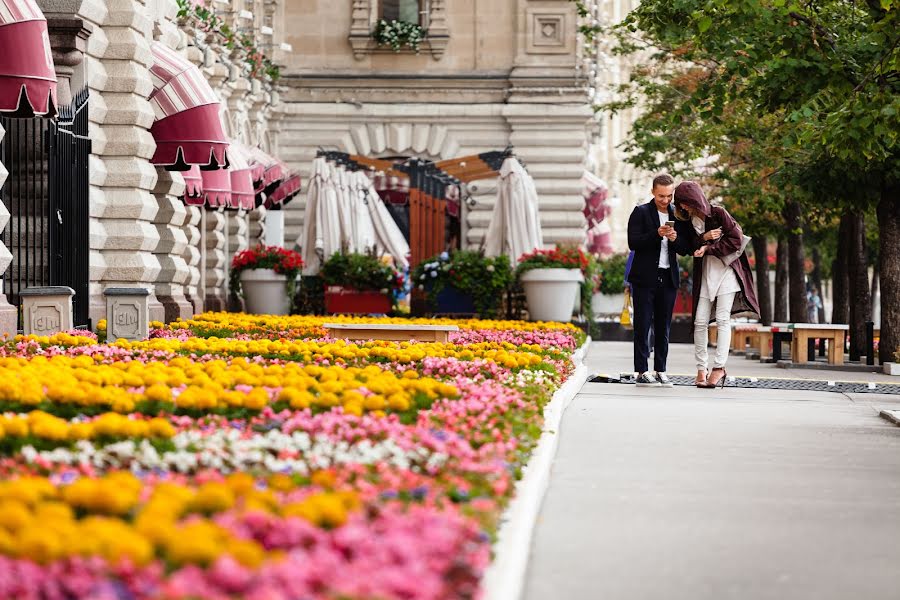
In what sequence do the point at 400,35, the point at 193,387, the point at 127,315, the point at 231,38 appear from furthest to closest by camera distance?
the point at 400,35 → the point at 231,38 → the point at 127,315 → the point at 193,387

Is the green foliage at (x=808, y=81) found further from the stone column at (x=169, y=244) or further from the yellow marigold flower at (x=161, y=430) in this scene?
the yellow marigold flower at (x=161, y=430)

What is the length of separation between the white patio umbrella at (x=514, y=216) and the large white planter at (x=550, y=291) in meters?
2.41

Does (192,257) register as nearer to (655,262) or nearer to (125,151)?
(125,151)

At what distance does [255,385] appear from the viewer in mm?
9172

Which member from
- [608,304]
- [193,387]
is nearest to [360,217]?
[608,304]

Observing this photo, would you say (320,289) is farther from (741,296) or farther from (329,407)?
(329,407)

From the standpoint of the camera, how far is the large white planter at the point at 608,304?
49250 millimetres

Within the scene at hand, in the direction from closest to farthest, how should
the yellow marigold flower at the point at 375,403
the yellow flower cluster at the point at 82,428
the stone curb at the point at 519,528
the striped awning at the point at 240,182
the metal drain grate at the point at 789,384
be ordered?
the stone curb at the point at 519,528 → the yellow flower cluster at the point at 82,428 → the yellow marigold flower at the point at 375,403 → the metal drain grate at the point at 789,384 → the striped awning at the point at 240,182

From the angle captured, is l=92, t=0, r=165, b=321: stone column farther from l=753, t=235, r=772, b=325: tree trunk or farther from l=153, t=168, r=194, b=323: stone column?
l=753, t=235, r=772, b=325: tree trunk

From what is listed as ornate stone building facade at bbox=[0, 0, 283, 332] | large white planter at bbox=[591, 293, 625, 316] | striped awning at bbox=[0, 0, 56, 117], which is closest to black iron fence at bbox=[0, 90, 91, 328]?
ornate stone building facade at bbox=[0, 0, 283, 332]

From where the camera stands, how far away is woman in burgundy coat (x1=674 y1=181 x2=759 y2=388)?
47.8 feet

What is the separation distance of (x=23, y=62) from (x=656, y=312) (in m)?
6.61

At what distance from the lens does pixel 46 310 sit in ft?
51.4

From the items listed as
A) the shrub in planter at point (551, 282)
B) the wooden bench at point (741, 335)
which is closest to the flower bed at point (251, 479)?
the shrub in planter at point (551, 282)
